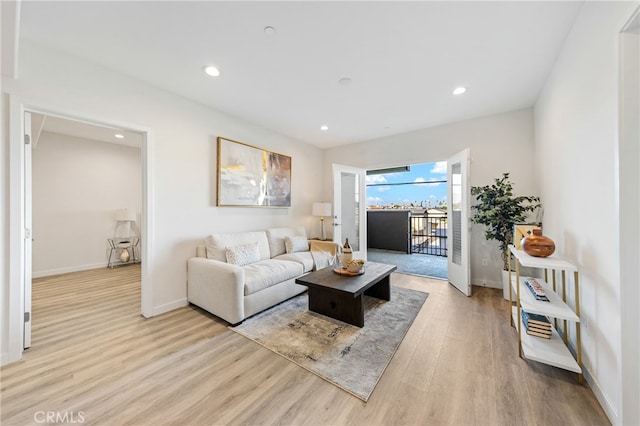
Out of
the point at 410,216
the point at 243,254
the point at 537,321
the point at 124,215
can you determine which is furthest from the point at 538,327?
the point at 124,215

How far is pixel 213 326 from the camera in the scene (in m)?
2.39

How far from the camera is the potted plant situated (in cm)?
298

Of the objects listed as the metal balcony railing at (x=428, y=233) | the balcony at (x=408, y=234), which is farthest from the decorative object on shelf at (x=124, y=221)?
the metal balcony railing at (x=428, y=233)

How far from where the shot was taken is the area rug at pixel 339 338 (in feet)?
5.53

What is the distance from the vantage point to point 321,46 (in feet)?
6.52

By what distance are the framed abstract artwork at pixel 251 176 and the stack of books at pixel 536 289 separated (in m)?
3.51

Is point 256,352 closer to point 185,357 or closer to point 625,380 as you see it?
point 185,357

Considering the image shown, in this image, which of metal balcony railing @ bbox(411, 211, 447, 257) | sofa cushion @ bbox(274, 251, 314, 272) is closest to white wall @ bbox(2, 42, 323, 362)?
sofa cushion @ bbox(274, 251, 314, 272)

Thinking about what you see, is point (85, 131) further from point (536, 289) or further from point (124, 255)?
point (536, 289)

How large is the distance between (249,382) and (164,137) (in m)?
2.75

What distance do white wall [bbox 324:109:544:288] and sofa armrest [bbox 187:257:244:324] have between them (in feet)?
11.6

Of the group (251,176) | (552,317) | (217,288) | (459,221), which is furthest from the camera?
(251,176)

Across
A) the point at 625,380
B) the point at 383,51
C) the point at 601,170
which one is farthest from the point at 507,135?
the point at 625,380

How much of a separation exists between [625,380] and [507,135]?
3217 millimetres
